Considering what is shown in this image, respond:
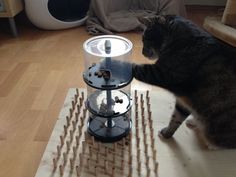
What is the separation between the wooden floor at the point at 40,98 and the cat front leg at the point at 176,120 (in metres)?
0.04

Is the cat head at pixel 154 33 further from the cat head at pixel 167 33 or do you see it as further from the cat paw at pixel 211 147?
the cat paw at pixel 211 147

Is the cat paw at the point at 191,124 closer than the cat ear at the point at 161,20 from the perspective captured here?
No

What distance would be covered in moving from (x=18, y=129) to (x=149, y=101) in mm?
623

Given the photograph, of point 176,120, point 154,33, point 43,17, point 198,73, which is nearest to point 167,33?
point 154,33

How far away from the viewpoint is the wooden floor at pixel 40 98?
3.68ft

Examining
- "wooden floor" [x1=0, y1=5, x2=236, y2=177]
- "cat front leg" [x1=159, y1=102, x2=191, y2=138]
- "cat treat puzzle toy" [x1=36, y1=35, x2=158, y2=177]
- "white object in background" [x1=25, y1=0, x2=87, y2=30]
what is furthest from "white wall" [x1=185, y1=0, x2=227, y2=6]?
"cat front leg" [x1=159, y1=102, x2=191, y2=138]

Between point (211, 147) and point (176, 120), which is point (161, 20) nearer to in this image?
point (176, 120)

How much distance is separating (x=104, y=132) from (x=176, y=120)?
0.99 ft

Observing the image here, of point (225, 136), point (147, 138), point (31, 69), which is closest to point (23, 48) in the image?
point (31, 69)

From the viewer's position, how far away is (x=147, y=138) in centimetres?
122

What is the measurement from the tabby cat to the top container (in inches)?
2.2

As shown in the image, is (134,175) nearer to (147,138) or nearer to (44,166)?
(147,138)

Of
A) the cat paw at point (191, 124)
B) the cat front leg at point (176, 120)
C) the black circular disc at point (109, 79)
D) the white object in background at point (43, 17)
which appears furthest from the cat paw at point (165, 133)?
the white object in background at point (43, 17)

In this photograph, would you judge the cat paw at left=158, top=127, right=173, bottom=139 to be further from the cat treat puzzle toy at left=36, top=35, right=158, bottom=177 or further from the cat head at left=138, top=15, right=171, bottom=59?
the cat head at left=138, top=15, right=171, bottom=59
